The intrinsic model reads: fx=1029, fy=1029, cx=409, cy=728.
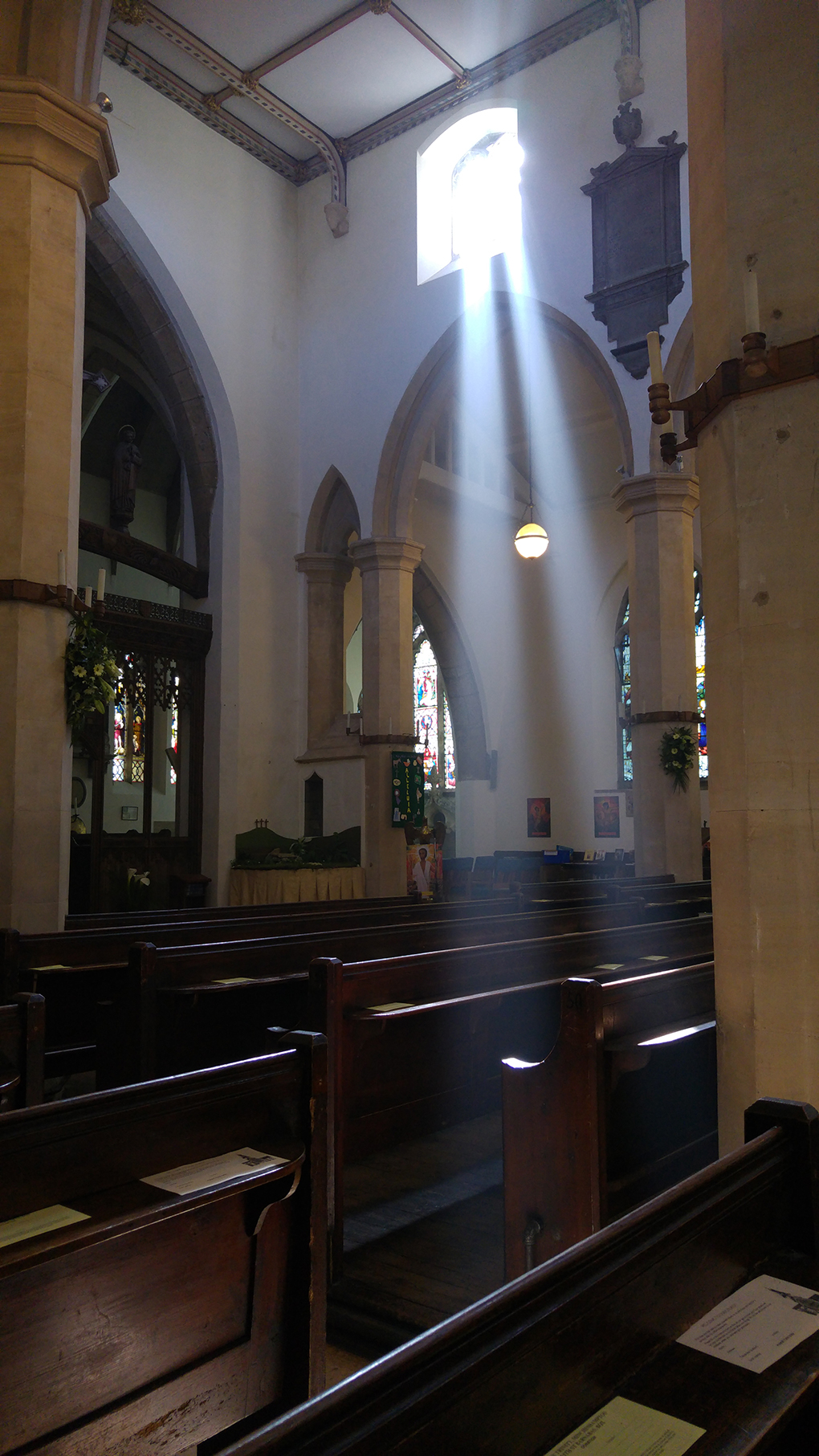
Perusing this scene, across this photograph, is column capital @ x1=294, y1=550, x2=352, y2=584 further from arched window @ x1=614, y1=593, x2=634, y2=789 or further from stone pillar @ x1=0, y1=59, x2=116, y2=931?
stone pillar @ x1=0, y1=59, x2=116, y2=931

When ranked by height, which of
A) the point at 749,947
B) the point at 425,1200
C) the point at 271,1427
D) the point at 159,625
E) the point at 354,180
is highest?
the point at 354,180

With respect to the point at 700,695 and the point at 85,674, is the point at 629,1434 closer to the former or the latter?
the point at 85,674

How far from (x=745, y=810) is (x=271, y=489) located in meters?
10.1

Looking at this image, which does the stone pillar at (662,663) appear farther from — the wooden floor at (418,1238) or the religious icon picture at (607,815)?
the religious icon picture at (607,815)

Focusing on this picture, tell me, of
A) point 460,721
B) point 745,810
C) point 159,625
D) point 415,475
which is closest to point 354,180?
point 415,475

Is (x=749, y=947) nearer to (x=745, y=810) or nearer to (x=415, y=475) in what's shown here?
(x=745, y=810)

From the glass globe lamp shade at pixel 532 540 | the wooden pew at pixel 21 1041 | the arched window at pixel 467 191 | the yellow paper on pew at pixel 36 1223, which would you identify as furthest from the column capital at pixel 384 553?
the yellow paper on pew at pixel 36 1223

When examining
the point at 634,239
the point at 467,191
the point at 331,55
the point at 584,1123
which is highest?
the point at 331,55

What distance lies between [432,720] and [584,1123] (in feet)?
51.9

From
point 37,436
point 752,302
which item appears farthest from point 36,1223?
point 37,436

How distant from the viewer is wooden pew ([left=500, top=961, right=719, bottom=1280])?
2.37 m

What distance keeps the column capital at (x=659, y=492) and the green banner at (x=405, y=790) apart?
361 cm

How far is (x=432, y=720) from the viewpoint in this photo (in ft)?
59.5

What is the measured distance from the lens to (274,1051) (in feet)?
6.82
